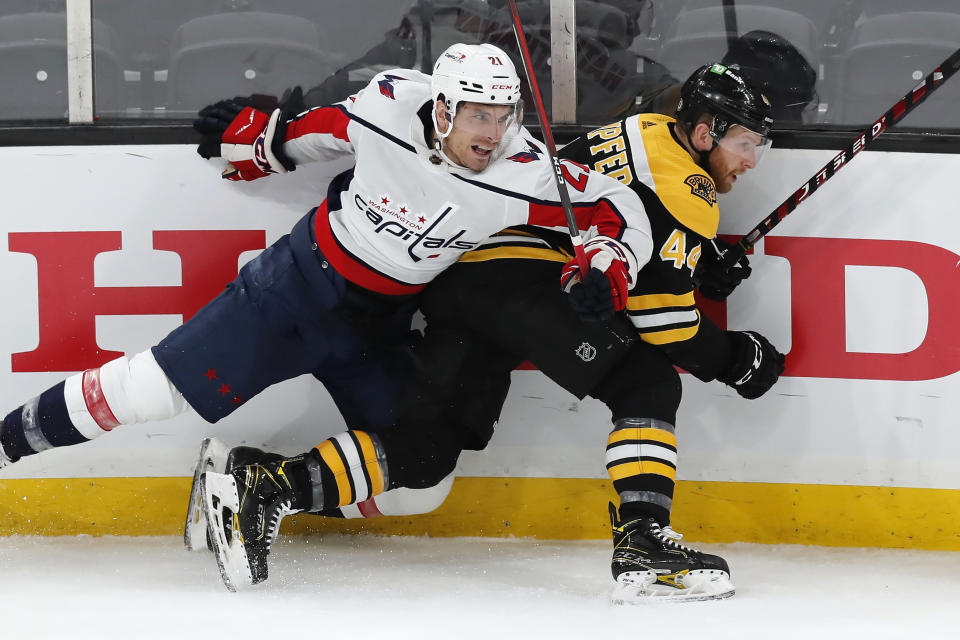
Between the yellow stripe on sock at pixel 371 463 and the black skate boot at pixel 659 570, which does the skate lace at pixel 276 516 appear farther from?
the black skate boot at pixel 659 570

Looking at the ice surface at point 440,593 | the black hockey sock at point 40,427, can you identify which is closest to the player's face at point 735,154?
the ice surface at point 440,593

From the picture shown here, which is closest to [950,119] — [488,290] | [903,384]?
[903,384]

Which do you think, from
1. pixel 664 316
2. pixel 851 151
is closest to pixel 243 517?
pixel 664 316

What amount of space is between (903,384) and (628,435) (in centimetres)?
85

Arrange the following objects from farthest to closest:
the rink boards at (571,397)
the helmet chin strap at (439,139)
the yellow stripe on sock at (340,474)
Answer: the rink boards at (571,397) < the yellow stripe on sock at (340,474) < the helmet chin strap at (439,139)

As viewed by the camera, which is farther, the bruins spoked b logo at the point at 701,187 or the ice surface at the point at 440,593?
the bruins spoked b logo at the point at 701,187

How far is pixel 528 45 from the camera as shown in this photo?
8.36ft

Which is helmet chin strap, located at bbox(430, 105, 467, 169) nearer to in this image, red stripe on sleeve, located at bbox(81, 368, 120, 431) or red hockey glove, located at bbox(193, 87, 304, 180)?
red hockey glove, located at bbox(193, 87, 304, 180)

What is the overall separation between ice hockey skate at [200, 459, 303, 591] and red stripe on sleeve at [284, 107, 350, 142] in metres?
0.81

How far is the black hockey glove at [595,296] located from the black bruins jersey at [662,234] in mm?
298

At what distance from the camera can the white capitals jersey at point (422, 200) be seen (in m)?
2.12

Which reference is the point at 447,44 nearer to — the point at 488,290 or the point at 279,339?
the point at 488,290

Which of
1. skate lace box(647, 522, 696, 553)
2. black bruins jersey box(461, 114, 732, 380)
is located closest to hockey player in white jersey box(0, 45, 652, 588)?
black bruins jersey box(461, 114, 732, 380)

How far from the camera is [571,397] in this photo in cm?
262
